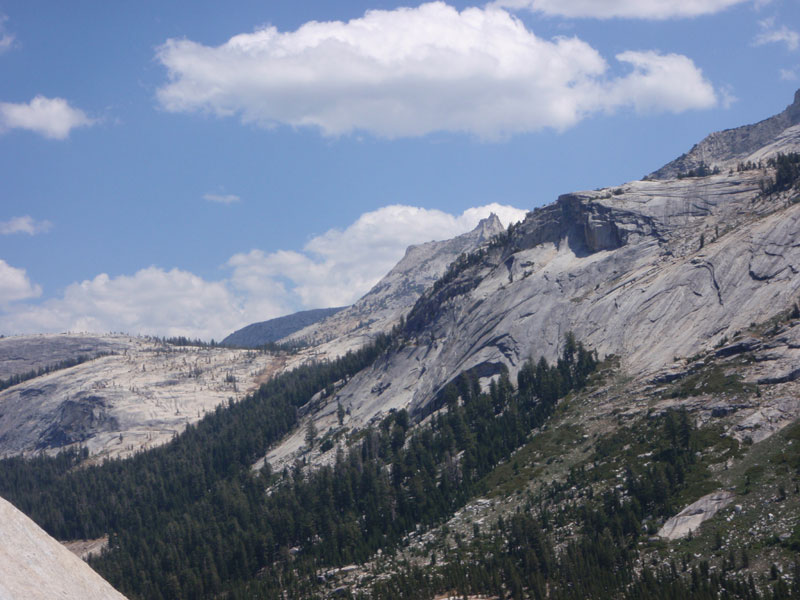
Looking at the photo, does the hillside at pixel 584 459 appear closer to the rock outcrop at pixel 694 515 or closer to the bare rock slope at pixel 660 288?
the rock outcrop at pixel 694 515

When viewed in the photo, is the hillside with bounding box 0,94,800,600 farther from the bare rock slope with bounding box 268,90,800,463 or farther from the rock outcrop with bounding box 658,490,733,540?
A: the bare rock slope with bounding box 268,90,800,463

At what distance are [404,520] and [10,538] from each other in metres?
103

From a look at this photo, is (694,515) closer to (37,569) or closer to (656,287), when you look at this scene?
(37,569)

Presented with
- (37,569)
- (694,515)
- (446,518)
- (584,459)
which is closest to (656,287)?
(584,459)

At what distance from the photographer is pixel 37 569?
101 feet

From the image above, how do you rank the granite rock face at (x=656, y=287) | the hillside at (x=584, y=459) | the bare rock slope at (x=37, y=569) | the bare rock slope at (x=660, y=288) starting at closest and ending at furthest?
the bare rock slope at (x=37, y=569) < the hillside at (x=584, y=459) < the bare rock slope at (x=660, y=288) < the granite rock face at (x=656, y=287)

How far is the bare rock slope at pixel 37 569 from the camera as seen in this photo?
95.3 ft

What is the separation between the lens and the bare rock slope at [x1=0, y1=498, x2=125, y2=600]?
2906 cm

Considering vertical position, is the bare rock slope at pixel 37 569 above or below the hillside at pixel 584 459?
above

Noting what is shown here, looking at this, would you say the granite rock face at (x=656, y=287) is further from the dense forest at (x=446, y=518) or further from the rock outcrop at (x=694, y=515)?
the rock outcrop at (x=694, y=515)

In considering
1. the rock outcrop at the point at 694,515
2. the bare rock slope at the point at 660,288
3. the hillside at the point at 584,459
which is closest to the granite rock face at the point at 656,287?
the bare rock slope at the point at 660,288

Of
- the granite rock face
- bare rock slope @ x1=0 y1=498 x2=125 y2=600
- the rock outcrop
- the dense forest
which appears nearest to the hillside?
the rock outcrop

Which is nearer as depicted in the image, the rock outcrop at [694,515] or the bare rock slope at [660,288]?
the rock outcrop at [694,515]

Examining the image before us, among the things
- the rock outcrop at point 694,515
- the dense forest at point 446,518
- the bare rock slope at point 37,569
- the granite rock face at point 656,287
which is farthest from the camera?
the granite rock face at point 656,287
